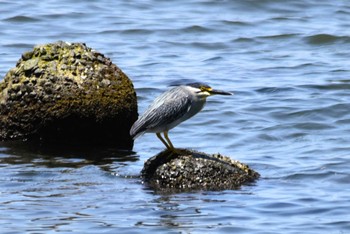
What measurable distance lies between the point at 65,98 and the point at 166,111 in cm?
167

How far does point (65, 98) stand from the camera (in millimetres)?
10609

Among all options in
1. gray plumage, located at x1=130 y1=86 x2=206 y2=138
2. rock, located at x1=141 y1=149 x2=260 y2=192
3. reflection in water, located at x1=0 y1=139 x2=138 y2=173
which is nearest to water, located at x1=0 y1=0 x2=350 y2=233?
reflection in water, located at x1=0 y1=139 x2=138 y2=173

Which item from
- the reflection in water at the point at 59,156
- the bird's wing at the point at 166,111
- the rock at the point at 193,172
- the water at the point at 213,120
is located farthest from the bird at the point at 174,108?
the reflection in water at the point at 59,156

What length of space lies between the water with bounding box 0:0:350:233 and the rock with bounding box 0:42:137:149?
0.72 feet

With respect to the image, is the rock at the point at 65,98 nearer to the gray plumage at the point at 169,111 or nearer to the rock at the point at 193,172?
the gray plumage at the point at 169,111

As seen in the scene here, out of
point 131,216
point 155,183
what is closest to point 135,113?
point 155,183

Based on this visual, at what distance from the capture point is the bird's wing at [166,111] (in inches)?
365

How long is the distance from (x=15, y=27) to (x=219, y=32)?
3.71 meters

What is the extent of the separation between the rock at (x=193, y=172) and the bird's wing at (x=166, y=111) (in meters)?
0.29

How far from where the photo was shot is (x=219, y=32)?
1858 centimetres

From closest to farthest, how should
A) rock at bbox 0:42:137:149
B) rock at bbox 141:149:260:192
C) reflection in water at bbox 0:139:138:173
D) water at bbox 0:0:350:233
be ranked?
water at bbox 0:0:350:233 → rock at bbox 141:149:260:192 → reflection in water at bbox 0:139:138:173 → rock at bbox 0:42:137:149

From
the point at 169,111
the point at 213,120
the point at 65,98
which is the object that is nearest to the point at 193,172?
the point at 169,111

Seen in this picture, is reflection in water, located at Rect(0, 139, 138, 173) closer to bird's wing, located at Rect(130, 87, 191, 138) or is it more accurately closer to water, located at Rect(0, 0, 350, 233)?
water, located at Rect(0, 0, 350, 233)

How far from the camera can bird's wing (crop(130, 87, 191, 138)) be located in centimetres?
928
